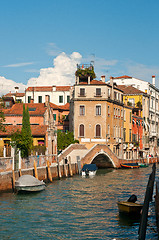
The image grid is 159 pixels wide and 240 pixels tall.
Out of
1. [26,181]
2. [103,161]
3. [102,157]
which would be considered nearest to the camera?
[26,181]

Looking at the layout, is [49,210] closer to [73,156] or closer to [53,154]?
[53,154]

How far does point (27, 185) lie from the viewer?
27.2 meters

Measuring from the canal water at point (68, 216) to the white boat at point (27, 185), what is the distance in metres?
0.41

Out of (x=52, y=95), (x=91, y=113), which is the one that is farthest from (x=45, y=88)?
(x=91, y=113)

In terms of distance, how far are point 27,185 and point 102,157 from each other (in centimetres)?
2731

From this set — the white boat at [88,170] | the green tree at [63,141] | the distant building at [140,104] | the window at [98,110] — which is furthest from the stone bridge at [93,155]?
the distant building at [140,104]

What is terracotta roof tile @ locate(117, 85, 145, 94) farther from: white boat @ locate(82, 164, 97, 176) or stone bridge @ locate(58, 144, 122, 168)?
white boat @ locate(82, 164, 97, 176)

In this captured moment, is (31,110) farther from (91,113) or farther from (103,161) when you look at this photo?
(103,161)

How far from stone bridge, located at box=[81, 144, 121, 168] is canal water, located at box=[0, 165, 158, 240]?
17.6 m

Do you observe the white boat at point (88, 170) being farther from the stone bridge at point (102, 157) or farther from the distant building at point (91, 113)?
the distant building at point (91, 113)

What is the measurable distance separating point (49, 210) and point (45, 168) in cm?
1303

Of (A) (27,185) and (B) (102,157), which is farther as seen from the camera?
(B) (102,157)

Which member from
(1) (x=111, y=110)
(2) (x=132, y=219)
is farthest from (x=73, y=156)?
(2) (x=132, y=219)

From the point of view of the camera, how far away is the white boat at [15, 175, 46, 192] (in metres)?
27.0
